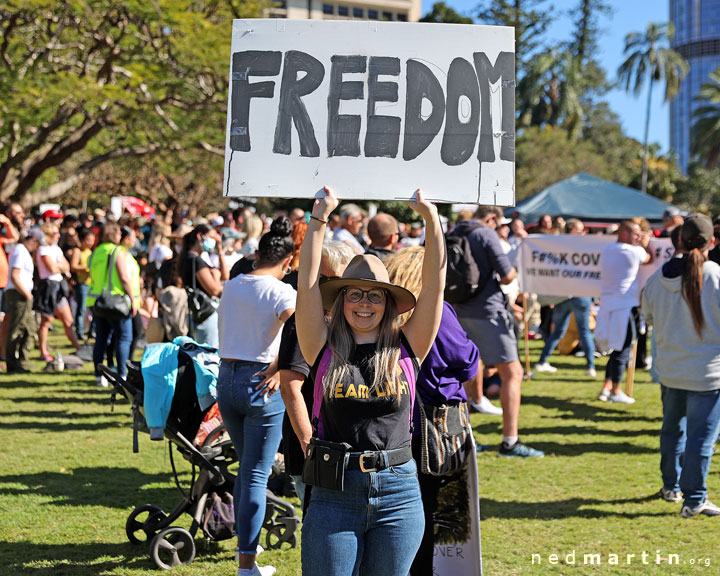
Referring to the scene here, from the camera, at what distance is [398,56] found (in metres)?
3.30

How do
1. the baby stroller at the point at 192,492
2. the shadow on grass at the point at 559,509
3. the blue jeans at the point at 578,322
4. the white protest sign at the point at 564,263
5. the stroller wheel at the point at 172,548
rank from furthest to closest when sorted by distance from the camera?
the blue jeans at the point at 578,322 → the white protest sign at the point at 564,263 → the shadow on grass at the point at 559,509 → the baby stroller at the point at 192,492 → the stroller wheel at the point at 172,548

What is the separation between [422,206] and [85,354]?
10.2 metres

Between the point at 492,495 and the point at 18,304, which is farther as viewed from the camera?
the point at 18,304

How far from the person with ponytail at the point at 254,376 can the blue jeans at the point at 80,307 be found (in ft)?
32.4

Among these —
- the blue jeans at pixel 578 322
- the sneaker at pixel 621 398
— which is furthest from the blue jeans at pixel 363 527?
the blue jeans at pixel 578 322

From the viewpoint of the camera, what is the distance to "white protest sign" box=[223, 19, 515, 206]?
322 cm

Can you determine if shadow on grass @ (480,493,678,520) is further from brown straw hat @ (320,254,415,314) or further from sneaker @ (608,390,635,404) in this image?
sneaker @ (608,390,635,404)

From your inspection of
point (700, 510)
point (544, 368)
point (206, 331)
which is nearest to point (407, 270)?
point (700, 510)

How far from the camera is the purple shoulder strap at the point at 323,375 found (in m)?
3.02

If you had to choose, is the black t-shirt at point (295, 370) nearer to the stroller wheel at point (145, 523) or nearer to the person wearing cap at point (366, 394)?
the person wearing cap at point (366, 394)

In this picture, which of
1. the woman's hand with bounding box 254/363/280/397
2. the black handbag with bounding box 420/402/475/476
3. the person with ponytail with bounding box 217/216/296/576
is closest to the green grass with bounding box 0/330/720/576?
the person with ponytail with bounding box 217/216/296/576

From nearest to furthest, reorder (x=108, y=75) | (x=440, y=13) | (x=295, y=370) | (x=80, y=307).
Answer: (x=295, y=370), (x=80, y=307), (x=108, y=75), (x=440, y=13)

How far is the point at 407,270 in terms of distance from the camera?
12.4ft

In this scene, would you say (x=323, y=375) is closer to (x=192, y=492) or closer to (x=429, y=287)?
(x=429, y=287)
